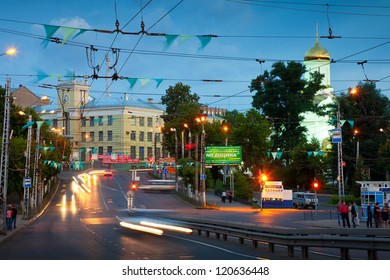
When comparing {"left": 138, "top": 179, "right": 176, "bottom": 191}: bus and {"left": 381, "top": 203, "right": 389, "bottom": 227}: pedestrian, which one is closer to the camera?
{"left": 381, "top": 203, "right": 389, "bottom": 227}: pedestrian

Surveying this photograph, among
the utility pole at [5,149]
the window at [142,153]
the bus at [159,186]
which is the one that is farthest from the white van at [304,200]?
the window at [142,153]

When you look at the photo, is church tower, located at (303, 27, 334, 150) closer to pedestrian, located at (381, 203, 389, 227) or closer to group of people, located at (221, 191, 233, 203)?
group of people, located at (221, 191, 233, 203)

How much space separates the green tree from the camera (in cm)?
9181

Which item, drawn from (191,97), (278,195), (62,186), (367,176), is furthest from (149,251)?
(191,97)

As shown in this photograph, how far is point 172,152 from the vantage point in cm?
11500

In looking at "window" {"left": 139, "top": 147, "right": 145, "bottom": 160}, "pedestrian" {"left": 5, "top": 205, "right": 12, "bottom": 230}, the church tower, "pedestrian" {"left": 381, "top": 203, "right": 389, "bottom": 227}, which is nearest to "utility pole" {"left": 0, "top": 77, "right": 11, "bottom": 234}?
"pedestrian" {"left": 5, "top": 205, "right": 12, "bottom": 230}

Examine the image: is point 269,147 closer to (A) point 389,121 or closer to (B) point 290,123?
(B) point 290,123

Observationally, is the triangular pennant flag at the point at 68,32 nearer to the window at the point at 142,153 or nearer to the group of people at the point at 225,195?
the group of people at the point at 225,195

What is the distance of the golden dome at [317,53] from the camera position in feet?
384

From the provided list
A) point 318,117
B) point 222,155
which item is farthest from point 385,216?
point 318,117

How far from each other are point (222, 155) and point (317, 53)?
57.6 m

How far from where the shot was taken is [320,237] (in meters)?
18.0

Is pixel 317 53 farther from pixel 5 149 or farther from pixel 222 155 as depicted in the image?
pixel 5 149

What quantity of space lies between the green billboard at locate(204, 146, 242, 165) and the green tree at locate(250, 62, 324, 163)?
23.8m
